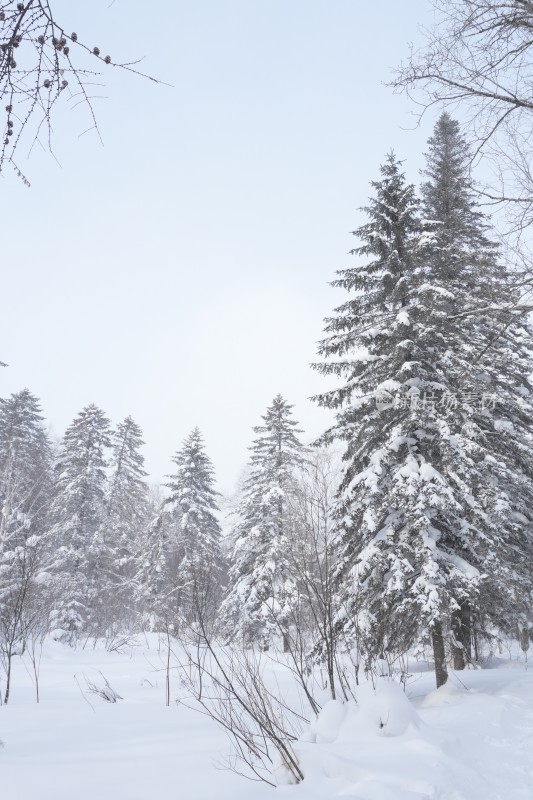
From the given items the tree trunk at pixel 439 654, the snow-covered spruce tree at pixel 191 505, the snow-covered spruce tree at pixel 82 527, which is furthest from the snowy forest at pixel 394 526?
the snow-covered spruce tree at pixel 191 505

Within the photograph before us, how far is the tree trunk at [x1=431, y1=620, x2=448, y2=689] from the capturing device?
8.33 meters

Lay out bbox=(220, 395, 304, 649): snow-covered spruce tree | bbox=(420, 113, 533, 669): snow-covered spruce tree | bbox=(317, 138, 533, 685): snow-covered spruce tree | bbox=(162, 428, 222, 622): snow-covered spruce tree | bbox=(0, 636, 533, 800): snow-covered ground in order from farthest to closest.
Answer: bbox=(162, 428, 222, 622): snow-covered spruce tree < bbox=(220, 395, 304, 649): snow-covered spruce tree < bbox=(420, 113, 533, 669): snow-covered spruce tree < bbox=(317, 138, 533, 685): snow-covered spruce tree < bbox=(0, 636, 533, 800): snow-covered ground

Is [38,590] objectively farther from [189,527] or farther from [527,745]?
[527,745]

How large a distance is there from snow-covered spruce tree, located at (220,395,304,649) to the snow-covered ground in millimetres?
11739

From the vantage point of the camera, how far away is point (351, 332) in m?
10.6

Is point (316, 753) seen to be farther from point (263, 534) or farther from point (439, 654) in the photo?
point (263, 534)

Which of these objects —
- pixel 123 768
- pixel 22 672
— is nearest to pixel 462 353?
pixel 123 768

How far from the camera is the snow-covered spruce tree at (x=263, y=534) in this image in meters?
18.8

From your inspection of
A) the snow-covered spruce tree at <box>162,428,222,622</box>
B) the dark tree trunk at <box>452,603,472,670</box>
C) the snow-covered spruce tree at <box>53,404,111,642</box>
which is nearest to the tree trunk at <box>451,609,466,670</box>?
the dark tree trunk at <box>452,603,472,670</box>

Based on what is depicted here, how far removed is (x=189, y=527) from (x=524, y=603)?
1711 centimetres

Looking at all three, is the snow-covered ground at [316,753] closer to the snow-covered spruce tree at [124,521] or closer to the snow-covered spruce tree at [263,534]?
the snow-covered spruce tree at [263,534]

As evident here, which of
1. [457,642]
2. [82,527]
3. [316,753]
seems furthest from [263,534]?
[316,753]

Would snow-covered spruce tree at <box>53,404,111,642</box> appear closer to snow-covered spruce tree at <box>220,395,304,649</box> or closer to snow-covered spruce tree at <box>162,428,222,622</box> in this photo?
snow-covered spruce tree at <box>162,428,222,622</box>

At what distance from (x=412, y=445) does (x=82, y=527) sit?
67.3 ft
